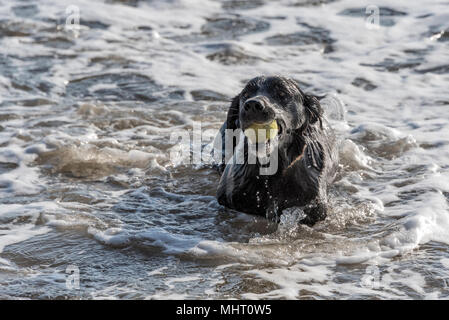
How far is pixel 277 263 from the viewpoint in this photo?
5.08 meters

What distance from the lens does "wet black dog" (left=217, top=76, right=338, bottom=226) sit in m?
5.61

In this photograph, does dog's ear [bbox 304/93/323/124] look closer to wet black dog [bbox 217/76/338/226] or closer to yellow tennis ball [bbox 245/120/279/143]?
wet black dog [bbox 217/76/338/226]

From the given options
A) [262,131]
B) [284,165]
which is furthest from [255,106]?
[284,165]

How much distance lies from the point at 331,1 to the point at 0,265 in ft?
31.8

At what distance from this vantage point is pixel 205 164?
289 inches

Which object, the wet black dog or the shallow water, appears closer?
the shallow water

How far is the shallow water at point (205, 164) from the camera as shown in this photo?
4953 millimetres

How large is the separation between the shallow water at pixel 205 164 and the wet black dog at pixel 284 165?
0.48 feet

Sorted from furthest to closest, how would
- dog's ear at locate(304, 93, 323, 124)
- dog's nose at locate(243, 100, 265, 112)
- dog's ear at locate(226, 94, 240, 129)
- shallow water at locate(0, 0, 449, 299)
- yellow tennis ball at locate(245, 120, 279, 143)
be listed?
dog's ear at locate(226, 94, 240, 129), dog's ear at locate(304, 93, 323, 124), yellow tennis ball at locate(245, 120, 279, 143), dog's nose at locate(243, 100, 265, 112), shallow water at locate(0, 0, 449, 299)

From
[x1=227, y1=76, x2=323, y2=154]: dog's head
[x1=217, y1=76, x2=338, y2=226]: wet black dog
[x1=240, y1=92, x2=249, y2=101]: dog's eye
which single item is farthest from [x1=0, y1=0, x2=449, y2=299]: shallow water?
[x1=240, y1=92, x2=249, y2=101]: dog's eye

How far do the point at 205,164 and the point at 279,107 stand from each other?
78.0 inches

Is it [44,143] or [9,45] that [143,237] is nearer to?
[44,143]

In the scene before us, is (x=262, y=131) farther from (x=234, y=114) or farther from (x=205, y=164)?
(x=205, y=164)
